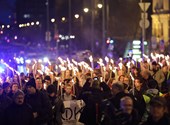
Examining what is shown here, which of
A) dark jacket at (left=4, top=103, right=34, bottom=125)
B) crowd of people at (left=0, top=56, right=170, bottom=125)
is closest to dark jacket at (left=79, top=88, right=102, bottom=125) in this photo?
crowd of people at (left=0, top=56, right=170, bottom=125)

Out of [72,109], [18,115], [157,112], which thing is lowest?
[72,109]

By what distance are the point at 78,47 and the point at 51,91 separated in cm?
7106

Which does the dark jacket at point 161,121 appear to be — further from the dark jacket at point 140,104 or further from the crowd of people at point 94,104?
the dark jacket at point 140,104

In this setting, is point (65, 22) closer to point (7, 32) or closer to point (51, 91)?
point (7, 32)

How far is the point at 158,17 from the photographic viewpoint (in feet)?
227

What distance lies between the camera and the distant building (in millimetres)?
67419

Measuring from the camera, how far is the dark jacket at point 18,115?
10070 mm

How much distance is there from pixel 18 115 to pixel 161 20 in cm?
5986

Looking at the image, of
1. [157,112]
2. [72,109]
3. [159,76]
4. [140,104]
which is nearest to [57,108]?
[72,109]

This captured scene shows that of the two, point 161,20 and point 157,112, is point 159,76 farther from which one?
point 161,20

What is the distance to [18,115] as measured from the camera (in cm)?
1006

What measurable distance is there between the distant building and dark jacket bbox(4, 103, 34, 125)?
57073 mm

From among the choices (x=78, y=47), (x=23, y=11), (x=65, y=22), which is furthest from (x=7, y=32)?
(x=23, y=11)

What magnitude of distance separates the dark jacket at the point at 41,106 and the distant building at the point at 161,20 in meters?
55.5
